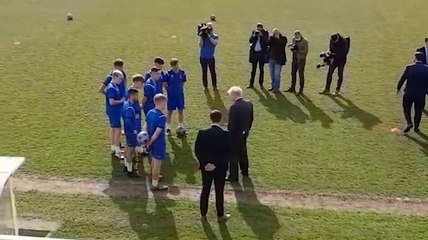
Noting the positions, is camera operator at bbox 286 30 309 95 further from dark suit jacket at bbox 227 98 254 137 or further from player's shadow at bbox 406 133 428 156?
dark suit jacket at bbox 227 98 254 137

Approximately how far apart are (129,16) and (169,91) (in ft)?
44.9

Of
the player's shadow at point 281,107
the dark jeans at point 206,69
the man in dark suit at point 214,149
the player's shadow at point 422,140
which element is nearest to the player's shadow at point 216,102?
the dark jeans at point 206,69

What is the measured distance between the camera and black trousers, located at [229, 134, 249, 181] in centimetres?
1117

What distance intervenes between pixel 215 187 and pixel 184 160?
2653 mm

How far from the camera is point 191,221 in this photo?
1014 centimetres

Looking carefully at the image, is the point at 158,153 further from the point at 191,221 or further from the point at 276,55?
the point at 276,55

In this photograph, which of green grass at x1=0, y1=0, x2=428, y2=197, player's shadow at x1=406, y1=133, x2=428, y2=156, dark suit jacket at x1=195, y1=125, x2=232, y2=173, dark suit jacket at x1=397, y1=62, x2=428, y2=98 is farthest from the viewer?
dark suit jacket at x1=397, y1=62, x2=428, y2=98

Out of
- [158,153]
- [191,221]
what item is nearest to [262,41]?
[158,153]

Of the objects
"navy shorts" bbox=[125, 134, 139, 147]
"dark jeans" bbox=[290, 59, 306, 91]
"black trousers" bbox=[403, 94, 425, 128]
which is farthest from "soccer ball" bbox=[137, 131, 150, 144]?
"dark jeans" bbox=[290, 59, 306, 91]

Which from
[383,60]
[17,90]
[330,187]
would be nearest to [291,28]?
[383,60]

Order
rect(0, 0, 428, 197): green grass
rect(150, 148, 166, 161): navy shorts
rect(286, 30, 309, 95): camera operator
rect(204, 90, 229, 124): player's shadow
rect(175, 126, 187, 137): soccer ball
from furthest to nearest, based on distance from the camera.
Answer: rect(286, 30, 309, 95): camera operator → rect(204, 90, 229, 124): player's shadow → rect(175, 126, 187, 137): soccer ball → rect(0, 0, 428, 197): green grass → rect(150, 148, 166, 161): navy shorts

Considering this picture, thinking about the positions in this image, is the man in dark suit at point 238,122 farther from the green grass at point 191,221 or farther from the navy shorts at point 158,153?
the navy shorts at point 158,153

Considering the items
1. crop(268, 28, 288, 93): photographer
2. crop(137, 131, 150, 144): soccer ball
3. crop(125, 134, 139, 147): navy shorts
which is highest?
crop(268, 28, 288, 93): photographer

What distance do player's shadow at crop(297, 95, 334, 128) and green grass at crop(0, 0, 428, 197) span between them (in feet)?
0.08
